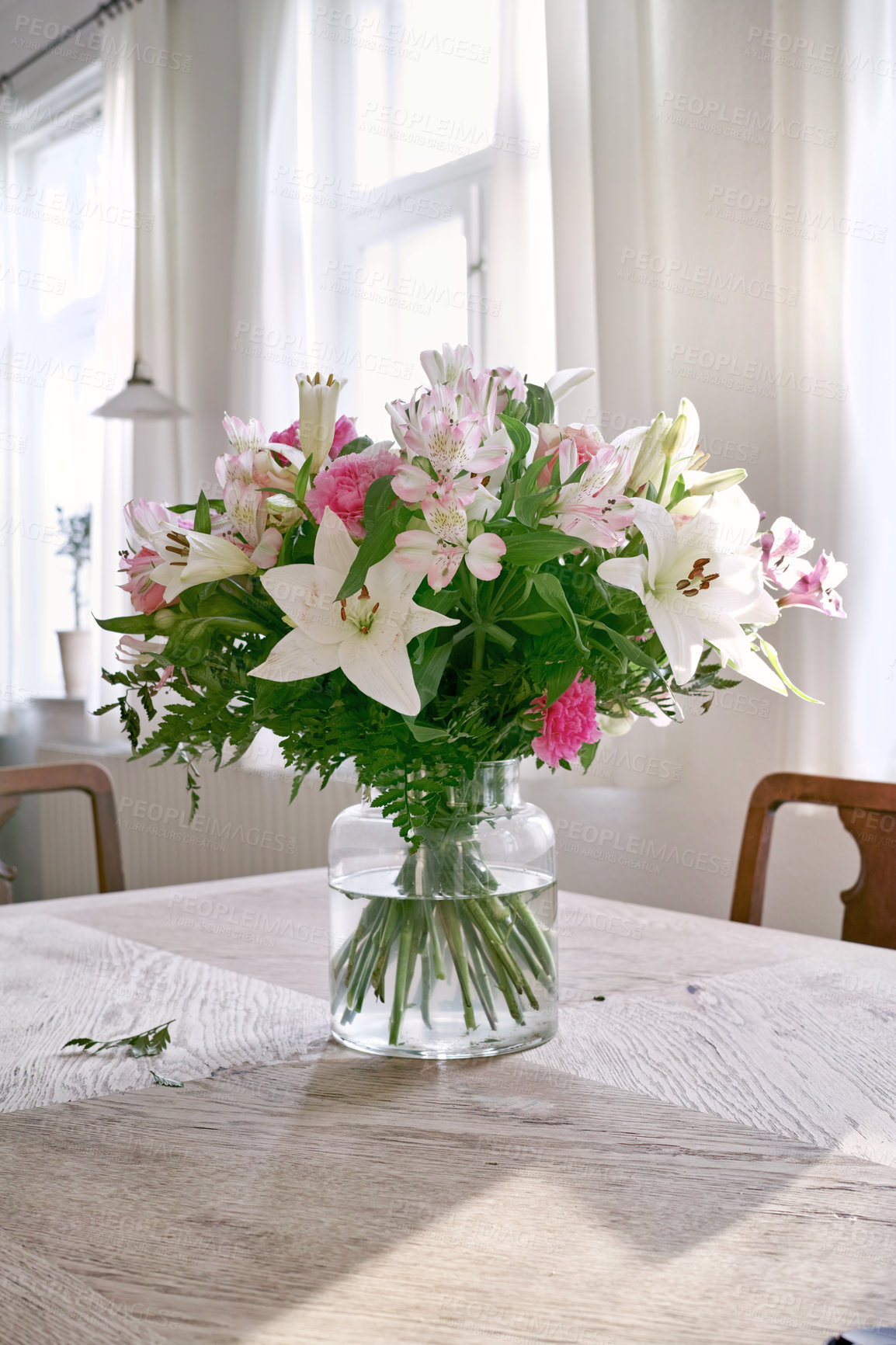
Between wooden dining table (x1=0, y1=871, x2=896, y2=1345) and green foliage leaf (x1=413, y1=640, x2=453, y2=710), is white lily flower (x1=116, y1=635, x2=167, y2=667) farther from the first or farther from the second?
wooden dining table (x1=0, y1=871, x2=896, y2=1345)

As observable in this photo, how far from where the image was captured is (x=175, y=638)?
74cm

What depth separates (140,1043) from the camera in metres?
0.85

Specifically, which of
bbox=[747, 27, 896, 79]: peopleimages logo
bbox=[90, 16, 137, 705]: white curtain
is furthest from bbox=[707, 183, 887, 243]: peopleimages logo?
bbox=[90, 16, 137, 705]: white curtain

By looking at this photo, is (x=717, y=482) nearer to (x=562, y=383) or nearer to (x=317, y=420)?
(x=562, y=383)

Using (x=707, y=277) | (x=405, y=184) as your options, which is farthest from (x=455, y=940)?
(x=405, y=184)

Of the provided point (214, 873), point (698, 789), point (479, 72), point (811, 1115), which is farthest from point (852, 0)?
point (214, 873)

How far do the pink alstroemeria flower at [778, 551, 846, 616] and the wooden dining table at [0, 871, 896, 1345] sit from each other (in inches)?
12.4

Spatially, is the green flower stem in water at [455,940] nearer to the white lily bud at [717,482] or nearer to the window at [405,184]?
the white lily bud at [717,482]

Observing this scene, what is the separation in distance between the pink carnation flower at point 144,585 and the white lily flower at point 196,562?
0.5 inches

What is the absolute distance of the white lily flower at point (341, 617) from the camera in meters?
0.68

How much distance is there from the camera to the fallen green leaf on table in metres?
0.84

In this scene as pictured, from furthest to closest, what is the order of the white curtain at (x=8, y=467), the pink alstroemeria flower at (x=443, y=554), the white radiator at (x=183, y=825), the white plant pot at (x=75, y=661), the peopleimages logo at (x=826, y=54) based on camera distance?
the white curtain at (x=8, y=467) → the white plant pot at (x=75, y=661) → the white radiator at (x=183, y=825) → the peopleimages logo at (x=826, y=54) → the pink alstroemeria flower at (x=443, y=554)

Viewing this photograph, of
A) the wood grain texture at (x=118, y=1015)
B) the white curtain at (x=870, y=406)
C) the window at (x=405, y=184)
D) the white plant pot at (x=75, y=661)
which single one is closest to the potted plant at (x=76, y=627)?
the white plant pot at (x=75, y=661)

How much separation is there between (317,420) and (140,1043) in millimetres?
Answer: 465
